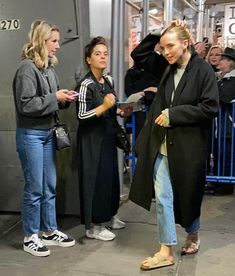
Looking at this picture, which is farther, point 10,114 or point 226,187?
point 226,187

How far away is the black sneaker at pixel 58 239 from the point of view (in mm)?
3439

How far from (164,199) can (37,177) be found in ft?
3.13

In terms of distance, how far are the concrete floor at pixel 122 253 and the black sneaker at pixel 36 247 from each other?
0.04 meters

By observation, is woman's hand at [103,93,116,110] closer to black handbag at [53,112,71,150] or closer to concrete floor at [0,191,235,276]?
black handbag at [53,112,71,150]

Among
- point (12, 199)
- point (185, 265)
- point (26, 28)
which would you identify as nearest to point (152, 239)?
point (185, 265)

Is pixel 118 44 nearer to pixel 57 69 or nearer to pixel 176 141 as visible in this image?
pixel 57 69

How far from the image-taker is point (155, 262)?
3014mm

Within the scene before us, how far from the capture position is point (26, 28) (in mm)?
3855

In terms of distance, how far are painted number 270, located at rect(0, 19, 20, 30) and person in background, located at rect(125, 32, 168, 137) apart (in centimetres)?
111

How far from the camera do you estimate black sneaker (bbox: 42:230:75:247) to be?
11.3 ft

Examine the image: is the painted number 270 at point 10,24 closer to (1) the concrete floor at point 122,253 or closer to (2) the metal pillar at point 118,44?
(2) the metal pillar at point 118,44

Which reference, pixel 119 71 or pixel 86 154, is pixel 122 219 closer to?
pixel 86 154

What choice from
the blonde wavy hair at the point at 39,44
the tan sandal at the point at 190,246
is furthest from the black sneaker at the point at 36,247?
the blonde wavy hair at the point at 39,44

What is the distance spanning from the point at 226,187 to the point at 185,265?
6.73 feet
